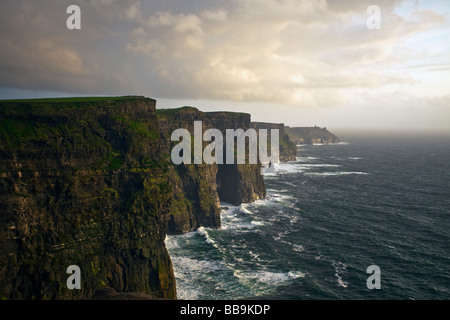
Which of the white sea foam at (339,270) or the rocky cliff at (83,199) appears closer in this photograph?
the rocky cliff at (83,199)

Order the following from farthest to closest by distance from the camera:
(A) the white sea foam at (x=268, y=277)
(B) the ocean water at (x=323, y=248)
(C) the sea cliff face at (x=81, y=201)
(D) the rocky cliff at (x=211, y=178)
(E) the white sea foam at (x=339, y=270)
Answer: (D) the rocky cliff at (x=211, y=178) → (A) the white sea foam at (x=268, y=277) → (E) the white sea foam at (x=339, y=270) → (B) the ocean water at (x=323, y=248) → (C) the sea cliff face at (x=81, y=201)

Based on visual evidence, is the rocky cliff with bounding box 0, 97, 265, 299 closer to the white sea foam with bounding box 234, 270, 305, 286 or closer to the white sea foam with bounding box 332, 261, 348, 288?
the white sea foam with bounding box 234, 270, 305, 286

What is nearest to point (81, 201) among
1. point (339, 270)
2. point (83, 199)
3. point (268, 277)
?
point (83, 199)

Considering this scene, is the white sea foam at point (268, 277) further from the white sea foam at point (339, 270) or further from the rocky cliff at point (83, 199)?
the rocky cliff at point (83, 199)

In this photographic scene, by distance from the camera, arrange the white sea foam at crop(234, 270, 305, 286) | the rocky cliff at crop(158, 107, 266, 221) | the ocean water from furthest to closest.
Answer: the rocky cliff at crop(158, 107, 266, 221)
the white sea foam at crop(234, 270, 305, 286)
the ocean water

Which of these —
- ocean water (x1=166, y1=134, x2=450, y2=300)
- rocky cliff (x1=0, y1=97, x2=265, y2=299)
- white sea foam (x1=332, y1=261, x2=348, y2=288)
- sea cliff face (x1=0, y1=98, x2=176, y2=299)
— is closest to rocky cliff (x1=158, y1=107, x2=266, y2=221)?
ocean water (x1=166, y1=134, x2=450, y2=300)

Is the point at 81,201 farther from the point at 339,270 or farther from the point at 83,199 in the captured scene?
the point at 339,270

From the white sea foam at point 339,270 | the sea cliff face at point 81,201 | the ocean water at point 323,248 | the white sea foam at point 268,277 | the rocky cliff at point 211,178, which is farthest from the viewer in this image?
the rocky cliff at point 211,178

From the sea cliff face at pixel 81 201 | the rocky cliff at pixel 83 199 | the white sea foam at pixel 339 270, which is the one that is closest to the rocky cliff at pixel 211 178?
the rocky cliff at pixel 83 199
